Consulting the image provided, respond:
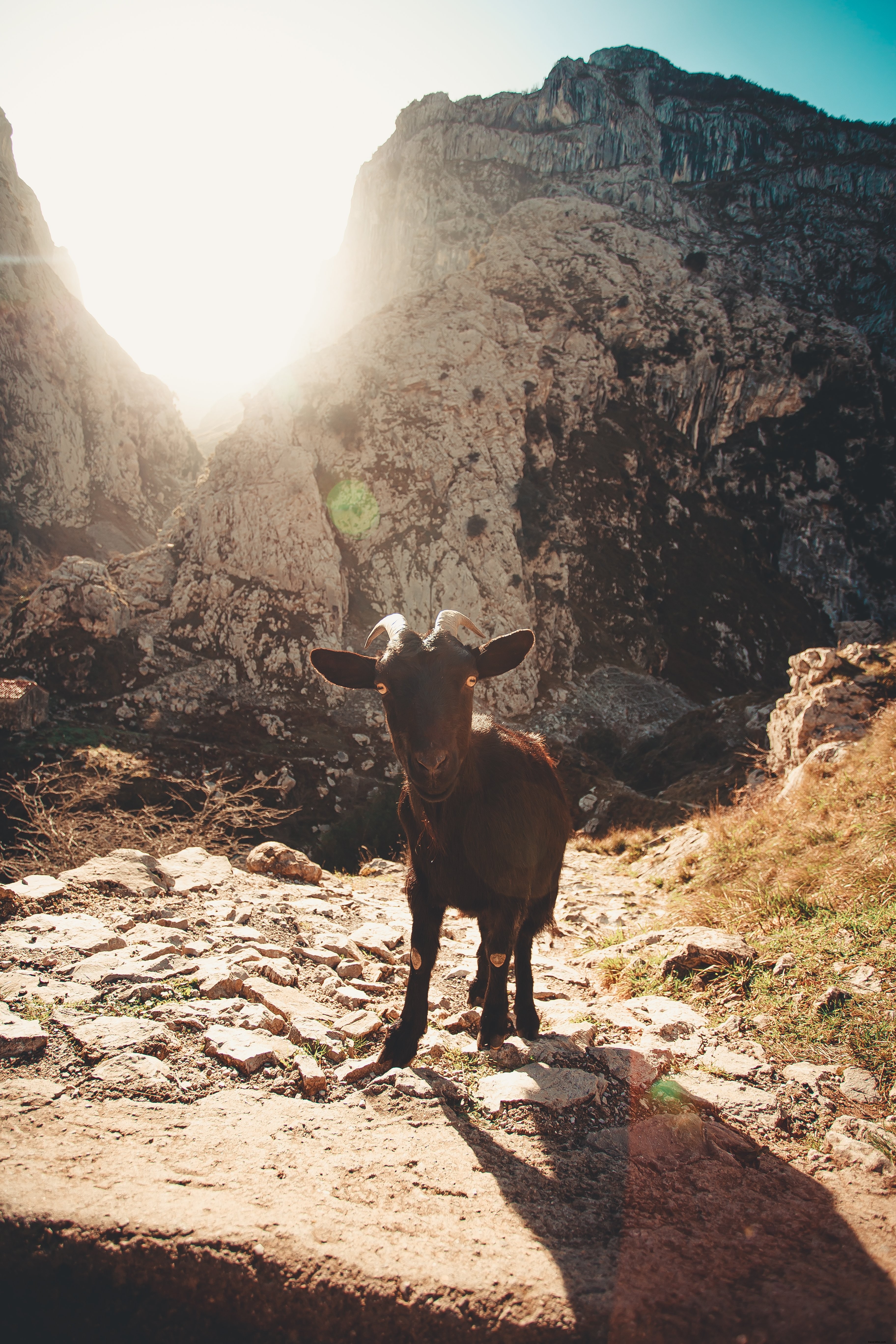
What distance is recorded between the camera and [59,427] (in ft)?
141

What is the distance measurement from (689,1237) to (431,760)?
2062mm

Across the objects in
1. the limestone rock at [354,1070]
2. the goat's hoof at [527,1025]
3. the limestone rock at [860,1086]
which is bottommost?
the goat's hoof at [527,1025]

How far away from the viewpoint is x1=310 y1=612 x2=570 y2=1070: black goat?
3283 millimetres

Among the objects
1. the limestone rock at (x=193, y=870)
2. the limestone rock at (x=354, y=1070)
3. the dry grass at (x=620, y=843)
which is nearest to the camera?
the limestone rock at (x=354, y=1070)

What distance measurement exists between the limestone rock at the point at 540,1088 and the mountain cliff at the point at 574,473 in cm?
1900

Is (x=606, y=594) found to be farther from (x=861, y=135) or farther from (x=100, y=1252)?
(x=861, y=135)

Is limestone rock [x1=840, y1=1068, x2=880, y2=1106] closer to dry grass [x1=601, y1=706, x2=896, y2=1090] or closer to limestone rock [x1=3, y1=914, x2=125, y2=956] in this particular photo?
dry grass [x1=601, y1=706, x2=896, y2=1090]

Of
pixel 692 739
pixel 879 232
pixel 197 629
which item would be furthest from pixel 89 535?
pixel 879 232

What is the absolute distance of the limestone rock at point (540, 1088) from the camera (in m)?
2.80

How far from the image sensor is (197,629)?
2741 centimetres

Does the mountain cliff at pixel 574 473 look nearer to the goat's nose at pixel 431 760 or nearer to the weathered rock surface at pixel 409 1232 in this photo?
the goat's nose at pixel 431 760

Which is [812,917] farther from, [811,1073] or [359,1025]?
[359,1025]

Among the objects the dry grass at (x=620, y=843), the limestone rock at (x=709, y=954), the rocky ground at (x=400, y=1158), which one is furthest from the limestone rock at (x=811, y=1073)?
the dry grass at (x=620, y=843)

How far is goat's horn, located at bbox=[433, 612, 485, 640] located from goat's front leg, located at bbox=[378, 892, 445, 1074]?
5.69 feet
